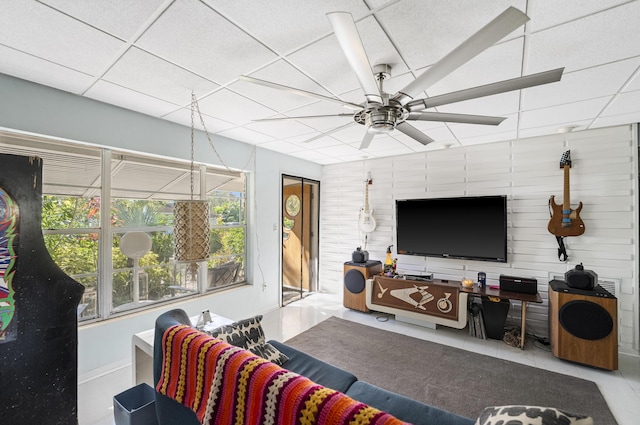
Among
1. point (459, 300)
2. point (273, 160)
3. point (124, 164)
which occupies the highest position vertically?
point (273, 160)

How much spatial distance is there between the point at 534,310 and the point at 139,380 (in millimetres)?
4291

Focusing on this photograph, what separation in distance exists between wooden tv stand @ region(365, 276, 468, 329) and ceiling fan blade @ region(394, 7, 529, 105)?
2.87m

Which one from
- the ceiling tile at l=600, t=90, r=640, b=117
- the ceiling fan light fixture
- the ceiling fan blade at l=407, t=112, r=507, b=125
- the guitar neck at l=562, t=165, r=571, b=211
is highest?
the ceiling tile at l=600, t=90, r=640, b=117

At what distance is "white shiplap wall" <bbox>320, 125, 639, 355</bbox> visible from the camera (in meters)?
3.01

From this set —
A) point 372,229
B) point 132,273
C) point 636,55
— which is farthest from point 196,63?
point 372,229

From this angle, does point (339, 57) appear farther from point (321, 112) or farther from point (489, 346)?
point (489, 346)

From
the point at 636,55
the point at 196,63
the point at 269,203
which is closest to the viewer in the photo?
the point at 636,55

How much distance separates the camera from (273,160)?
430 centimetres

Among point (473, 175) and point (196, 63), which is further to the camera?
point (473, 175)

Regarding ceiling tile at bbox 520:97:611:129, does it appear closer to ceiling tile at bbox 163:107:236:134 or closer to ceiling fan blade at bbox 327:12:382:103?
ceiling fan blade at bbox 327:12:382:103

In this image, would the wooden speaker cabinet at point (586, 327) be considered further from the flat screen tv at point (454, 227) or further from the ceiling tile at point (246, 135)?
the ceiling tile at point (246, 135)

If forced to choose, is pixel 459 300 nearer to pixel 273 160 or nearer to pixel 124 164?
pixel 273 160

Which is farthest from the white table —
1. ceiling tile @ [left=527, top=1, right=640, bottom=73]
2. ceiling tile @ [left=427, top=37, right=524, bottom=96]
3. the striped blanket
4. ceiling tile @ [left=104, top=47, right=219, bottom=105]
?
ceiling tile @ [left=527, top=1, right=640, bottom=73]

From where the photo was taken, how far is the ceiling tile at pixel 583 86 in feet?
6.12
